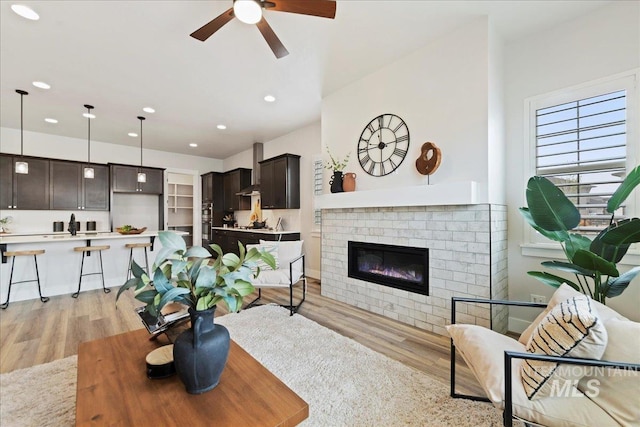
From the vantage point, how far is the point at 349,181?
354 centimetres

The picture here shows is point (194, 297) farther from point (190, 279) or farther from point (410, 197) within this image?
point (410, 197)

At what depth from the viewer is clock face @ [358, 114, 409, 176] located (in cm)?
311

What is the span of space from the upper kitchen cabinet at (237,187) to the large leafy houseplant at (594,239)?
5993mm

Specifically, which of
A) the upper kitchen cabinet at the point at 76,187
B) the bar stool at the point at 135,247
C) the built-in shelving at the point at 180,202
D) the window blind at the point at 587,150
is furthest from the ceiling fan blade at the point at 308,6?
the built-in shelving at the point at 180,202

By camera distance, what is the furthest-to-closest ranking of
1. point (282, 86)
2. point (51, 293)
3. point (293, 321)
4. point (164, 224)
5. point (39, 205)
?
point (164, 224) → point (39, 205) → point (51, 293) → point (282, 86) → point (293, 321)

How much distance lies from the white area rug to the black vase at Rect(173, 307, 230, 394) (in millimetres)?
739

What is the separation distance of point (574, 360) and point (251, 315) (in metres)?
2.84

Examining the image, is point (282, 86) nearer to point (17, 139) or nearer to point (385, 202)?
point (385, 202)

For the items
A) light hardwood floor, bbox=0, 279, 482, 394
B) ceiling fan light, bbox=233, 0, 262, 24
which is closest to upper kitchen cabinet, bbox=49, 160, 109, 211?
light hardwood floor, bbox=0, 279, 482, 394

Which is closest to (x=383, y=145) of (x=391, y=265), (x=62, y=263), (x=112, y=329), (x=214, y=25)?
(x=391, y=265)

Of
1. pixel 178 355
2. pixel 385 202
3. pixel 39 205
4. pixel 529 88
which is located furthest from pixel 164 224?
pixel 529 88

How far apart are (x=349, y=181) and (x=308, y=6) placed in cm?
200

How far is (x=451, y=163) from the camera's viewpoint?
2697 mm

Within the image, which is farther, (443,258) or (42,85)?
(42,85)
